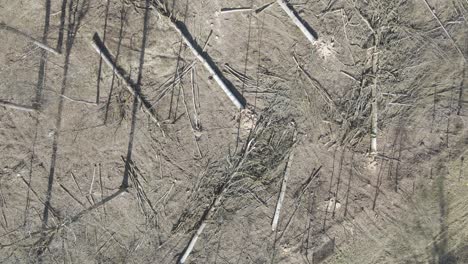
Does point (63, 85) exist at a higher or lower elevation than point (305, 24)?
lower

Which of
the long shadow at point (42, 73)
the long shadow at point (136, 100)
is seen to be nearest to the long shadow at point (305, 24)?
the long shadow at point (136, 100)

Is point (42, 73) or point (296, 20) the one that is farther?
point (296, 20)

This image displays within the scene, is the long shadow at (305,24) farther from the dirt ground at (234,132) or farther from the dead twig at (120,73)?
the dead twig at (120,73)

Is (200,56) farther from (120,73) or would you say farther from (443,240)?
(443,240)

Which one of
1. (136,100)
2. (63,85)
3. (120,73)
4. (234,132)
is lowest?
(234,132)

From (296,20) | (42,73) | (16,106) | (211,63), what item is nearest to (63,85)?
(42,73)

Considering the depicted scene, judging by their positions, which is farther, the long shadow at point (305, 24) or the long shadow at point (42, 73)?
the long shadow at point (305, 24)

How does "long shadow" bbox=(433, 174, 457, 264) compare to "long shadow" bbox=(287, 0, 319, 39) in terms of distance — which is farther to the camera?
"long shadow" bbox=(433, 174, 457, 264)

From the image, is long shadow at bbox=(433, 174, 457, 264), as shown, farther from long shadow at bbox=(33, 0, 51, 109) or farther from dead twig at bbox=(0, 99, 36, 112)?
dead twig at bbox=(0, 99, 36, 112)

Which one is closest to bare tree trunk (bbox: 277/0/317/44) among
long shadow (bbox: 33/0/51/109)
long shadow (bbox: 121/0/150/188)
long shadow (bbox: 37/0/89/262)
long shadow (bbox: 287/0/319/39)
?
long shadow (bbox: 287/0/319/39)
